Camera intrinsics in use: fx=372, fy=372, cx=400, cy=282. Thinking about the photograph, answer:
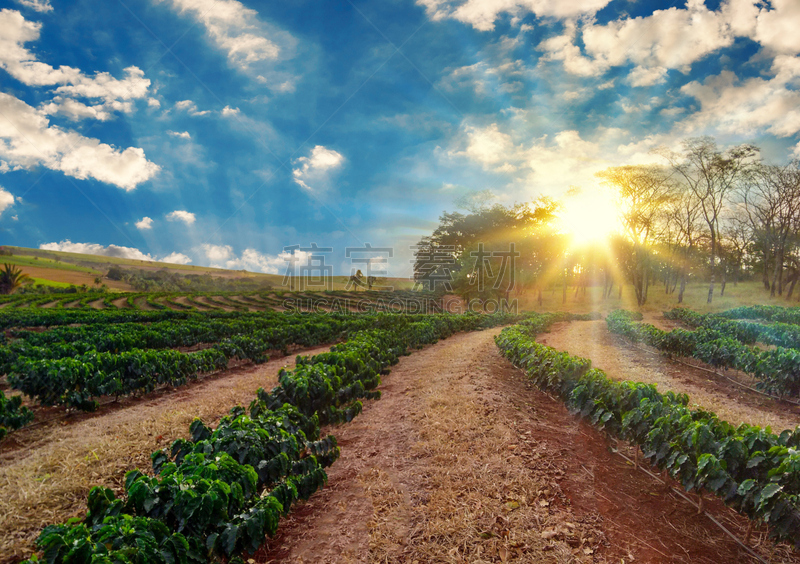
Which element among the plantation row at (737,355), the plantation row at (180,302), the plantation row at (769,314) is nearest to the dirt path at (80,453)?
the plantation row at (737,355)

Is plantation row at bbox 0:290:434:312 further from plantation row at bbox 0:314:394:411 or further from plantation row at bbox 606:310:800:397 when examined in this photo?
plantation row at bbox 606:310:800:397

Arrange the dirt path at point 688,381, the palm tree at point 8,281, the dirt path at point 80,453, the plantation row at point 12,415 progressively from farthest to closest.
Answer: the palm tree at point 8,281 < the dirt path at point 688,381 < the plantation row at point 12,415 < the dirt path at point 80,453

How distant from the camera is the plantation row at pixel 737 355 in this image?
10.5 m

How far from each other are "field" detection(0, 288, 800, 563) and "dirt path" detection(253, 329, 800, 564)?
0.09 ft

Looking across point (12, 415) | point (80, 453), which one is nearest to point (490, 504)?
point (80, 453)

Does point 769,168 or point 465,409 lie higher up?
point 769,168

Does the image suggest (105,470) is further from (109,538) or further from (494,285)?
(494,285)

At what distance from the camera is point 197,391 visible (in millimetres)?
11914

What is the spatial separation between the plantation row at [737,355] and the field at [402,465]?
9cm

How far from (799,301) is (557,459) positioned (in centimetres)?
5180

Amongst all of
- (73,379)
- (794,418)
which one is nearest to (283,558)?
(73,379)

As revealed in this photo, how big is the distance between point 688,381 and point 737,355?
170cm

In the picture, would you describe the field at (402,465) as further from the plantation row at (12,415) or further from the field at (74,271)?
the field at (74,271)

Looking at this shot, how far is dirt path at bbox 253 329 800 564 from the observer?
13.6ft
